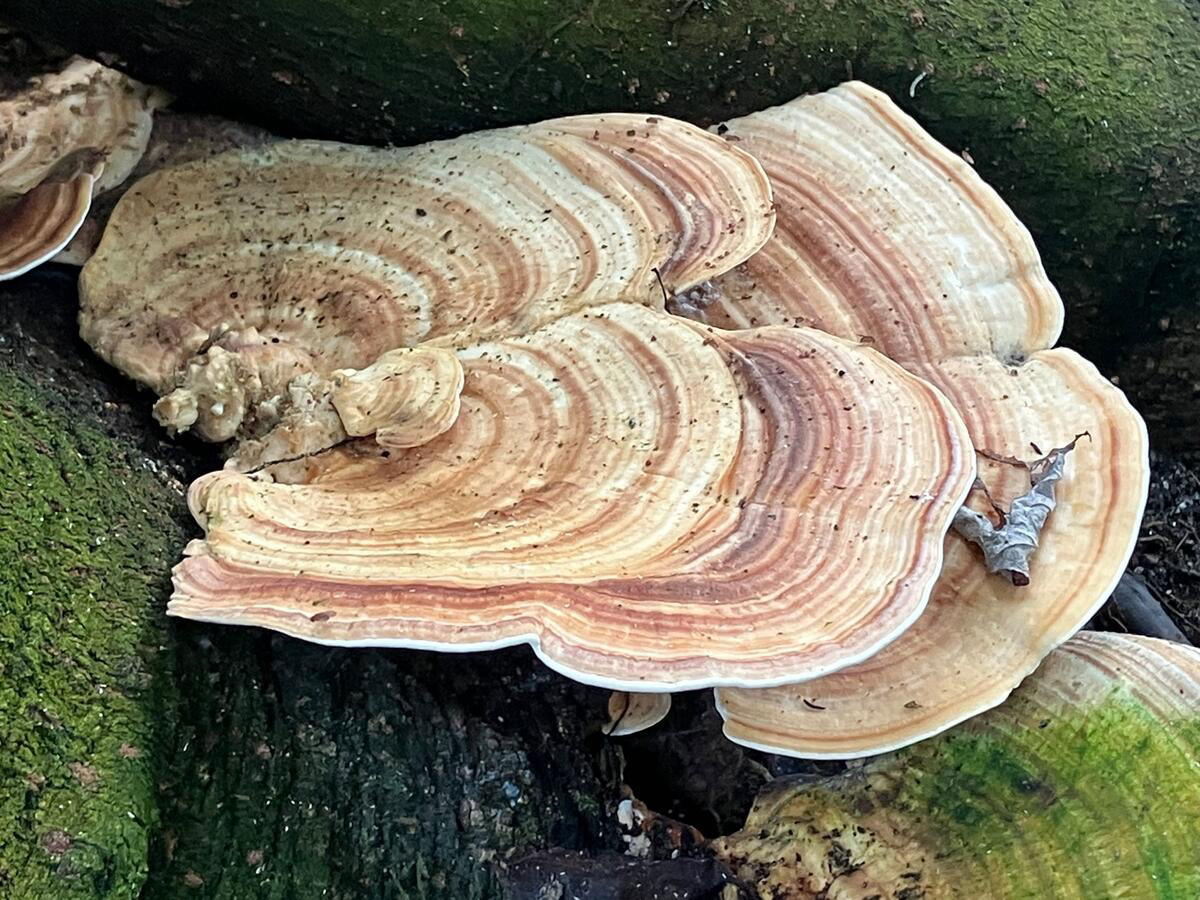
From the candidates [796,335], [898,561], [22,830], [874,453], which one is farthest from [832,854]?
[22,830]

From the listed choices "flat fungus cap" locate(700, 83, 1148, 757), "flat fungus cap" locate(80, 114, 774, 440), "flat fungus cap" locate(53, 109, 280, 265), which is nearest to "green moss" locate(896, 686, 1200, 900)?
"flat fungus cap" locate(700, 83, 1148, 757)

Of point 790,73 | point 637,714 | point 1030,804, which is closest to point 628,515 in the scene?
point 637,714

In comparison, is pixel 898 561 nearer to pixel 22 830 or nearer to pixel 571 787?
pixel 571 787

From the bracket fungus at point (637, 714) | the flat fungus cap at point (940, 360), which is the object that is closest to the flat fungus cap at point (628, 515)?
the flat fungus cap at point (940, 360)

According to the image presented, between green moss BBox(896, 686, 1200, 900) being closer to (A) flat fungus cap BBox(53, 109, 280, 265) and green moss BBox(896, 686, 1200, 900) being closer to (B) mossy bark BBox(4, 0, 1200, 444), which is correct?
(B) mossy bark BBox(4, 0, 1200, 444)

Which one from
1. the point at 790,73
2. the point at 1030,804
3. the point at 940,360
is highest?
the point at 790,73

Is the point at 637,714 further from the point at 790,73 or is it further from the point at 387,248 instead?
the point at 790,73
